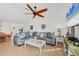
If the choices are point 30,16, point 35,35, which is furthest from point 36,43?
point 30,16

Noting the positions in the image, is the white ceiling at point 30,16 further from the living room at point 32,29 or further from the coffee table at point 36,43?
the coffee table at point 36,43

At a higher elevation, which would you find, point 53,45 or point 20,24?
point 20,24

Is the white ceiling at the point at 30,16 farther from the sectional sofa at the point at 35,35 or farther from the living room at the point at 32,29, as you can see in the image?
the sectional sofa at the point at 35,35

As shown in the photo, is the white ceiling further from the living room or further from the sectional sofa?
the sectional sofa

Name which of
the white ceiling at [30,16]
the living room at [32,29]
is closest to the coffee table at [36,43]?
the living room at [32,29]

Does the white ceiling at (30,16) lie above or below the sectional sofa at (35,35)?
above

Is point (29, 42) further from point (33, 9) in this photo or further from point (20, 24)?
point (33, 9)

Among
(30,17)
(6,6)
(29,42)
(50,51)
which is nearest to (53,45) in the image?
(50,51)

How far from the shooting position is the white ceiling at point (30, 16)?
7.39 feet

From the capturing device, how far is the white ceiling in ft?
7.39

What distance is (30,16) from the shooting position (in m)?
2.27

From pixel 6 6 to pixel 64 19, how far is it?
785 millimetres

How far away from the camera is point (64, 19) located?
7.37 feet

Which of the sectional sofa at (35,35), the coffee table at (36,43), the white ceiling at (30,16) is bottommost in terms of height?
the coffee table at (36,43)
